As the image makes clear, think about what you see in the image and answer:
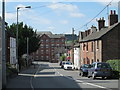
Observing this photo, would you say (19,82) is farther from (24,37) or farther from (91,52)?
(24,37)

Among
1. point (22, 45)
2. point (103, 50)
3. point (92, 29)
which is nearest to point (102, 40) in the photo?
point (103, 50)

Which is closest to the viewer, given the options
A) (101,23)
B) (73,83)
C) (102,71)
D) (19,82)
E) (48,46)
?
(73,83)

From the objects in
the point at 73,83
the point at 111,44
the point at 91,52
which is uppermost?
the point at 111,44

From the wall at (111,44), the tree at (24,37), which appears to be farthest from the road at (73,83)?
the tree at (24,37)

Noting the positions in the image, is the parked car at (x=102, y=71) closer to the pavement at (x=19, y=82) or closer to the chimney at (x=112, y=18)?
the pavement at (x=19, y=82)

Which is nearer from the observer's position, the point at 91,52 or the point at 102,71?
the point at 102,71

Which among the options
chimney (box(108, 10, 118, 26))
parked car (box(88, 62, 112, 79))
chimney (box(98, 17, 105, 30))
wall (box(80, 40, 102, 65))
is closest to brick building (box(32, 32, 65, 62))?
wall (box(80, 40, 102, 65))

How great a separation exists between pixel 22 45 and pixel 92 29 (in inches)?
916

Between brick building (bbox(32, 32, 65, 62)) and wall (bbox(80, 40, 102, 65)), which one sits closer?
wall (bbox(80, 40, 102, 65))

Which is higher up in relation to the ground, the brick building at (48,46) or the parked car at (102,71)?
the brick building at (48,46)

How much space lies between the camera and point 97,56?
4747 cm

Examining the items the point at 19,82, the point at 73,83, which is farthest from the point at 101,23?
the point at 73,83

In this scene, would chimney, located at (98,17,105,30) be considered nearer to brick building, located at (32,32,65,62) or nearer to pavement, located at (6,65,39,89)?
pavement, located at (6,65,39,89)

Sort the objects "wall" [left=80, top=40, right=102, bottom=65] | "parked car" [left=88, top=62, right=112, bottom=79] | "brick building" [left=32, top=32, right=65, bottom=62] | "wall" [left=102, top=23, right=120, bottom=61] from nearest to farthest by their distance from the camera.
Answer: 1. "parked car" [left=88, top=62, right=112, bottom=79]
2. "wall" [left=102, top=23, right=120, bottom=61]
3. "wall" [left=80, top=40, right=102, bottom=65]
4. "brick building" [left=32, top=32, right=65, bottom=62]
